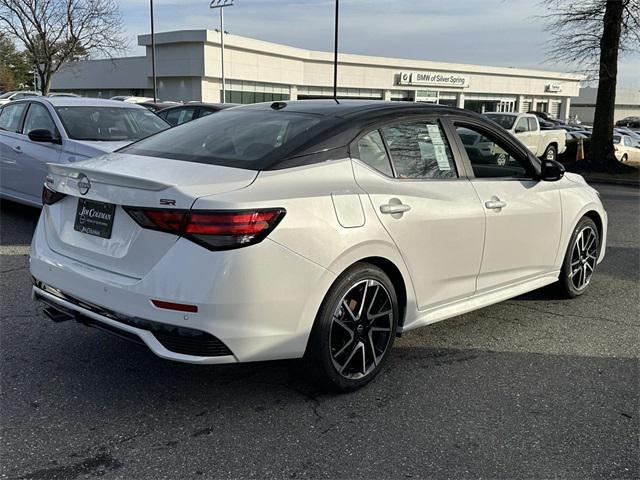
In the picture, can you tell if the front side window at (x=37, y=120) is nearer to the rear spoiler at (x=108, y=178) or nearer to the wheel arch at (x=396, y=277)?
the rear spoiler at (x=108, y=178)

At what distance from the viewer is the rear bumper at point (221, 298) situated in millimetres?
2746

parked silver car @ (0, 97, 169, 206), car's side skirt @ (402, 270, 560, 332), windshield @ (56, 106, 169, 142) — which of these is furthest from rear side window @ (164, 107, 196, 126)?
car's side skirt @ (402, 270, 560, 332)

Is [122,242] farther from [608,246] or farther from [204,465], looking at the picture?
[608,246]

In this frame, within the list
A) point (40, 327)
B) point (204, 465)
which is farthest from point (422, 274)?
point (40, 327)

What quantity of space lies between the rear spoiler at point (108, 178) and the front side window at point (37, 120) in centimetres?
443

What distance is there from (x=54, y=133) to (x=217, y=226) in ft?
17.8

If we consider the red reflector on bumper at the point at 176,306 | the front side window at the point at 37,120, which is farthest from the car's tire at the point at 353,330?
the front side window at the point at 37,120

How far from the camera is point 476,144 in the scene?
4418 mm

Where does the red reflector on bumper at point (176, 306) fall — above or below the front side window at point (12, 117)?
below

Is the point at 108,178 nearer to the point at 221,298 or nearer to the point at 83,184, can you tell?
the point at 83,184

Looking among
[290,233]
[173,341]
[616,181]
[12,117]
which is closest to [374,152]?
[290,233]

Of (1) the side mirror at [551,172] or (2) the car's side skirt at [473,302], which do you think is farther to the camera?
(1) the side mirror at [551,172]

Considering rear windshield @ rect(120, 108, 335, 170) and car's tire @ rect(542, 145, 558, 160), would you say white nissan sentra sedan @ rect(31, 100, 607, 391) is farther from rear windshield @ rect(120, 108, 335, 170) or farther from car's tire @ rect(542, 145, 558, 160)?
car's tire @ rect(542, 145, 558, 160)

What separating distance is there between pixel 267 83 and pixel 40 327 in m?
49.2
